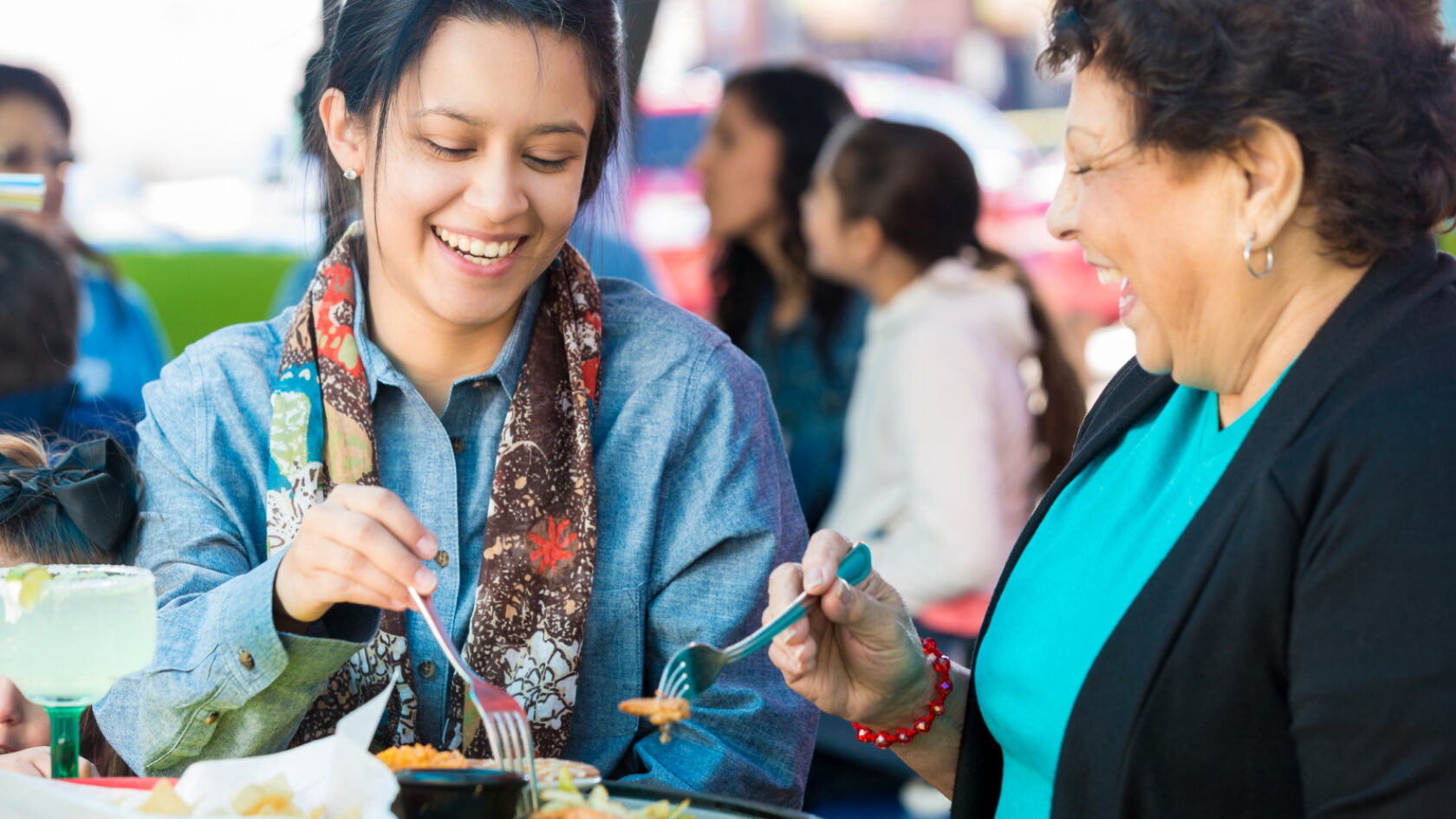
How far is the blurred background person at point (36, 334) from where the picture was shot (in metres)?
2.71

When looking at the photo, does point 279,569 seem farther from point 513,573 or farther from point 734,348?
point 734,348

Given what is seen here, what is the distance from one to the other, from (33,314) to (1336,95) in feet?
8.49

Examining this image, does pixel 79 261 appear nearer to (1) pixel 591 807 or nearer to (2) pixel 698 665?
(2) pixel 698 665

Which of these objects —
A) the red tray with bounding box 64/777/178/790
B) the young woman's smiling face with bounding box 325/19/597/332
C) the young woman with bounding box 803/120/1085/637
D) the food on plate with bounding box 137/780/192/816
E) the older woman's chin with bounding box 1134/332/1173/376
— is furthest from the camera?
the young woman with bounding box 803/120/1085/637

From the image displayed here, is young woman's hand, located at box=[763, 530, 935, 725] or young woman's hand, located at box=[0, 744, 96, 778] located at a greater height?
young woman's hand, located at box=[763, 530, 935, 725]

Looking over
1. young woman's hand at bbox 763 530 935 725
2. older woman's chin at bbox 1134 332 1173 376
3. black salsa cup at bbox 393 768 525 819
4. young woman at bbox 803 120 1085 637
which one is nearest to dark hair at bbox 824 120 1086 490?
young woman at bbox 803 120 1085 637

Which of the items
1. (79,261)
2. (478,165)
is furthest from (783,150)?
(478,165)

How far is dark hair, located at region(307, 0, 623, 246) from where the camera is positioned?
4.94ft

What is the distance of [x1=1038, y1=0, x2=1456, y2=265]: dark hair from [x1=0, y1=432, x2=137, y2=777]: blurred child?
1.16 meters

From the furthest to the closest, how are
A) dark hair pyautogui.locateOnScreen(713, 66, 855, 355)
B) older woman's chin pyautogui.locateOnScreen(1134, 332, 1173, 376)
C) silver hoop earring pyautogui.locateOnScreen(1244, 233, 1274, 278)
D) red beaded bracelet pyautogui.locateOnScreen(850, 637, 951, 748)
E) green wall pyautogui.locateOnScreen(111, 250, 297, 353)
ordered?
green wall pyautogui.locateOnScreen(111, 250, 297, 353) → dark hair pyautogui.locateOnScreen(713, 66, 855, 355) → red beaded bracelet pyautogui.locateOnScreen(850, 637, 951, 748) → older woman's chin pyautogui.locateOnScreen(1134, 332, 1173, 376) → silver hoop earring pyautogui.locateOnScreen(1244, 233, 1274, 278)

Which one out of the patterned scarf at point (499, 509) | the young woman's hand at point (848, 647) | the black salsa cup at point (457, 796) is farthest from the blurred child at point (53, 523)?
the young woman's hand at point (848, 647)

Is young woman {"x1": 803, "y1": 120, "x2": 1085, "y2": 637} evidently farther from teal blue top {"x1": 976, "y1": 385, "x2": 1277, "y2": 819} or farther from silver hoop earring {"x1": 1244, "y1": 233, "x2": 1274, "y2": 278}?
silver hoop earring {"x1": 1244, "y1": 233, "x2": 1274, "y2": 278}

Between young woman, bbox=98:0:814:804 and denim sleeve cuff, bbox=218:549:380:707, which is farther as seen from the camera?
young woman, bbox=98:0:814:804

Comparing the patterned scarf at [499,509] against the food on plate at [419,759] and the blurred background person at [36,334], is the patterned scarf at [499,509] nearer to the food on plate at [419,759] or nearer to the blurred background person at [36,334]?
the food on plate at [419,759]
